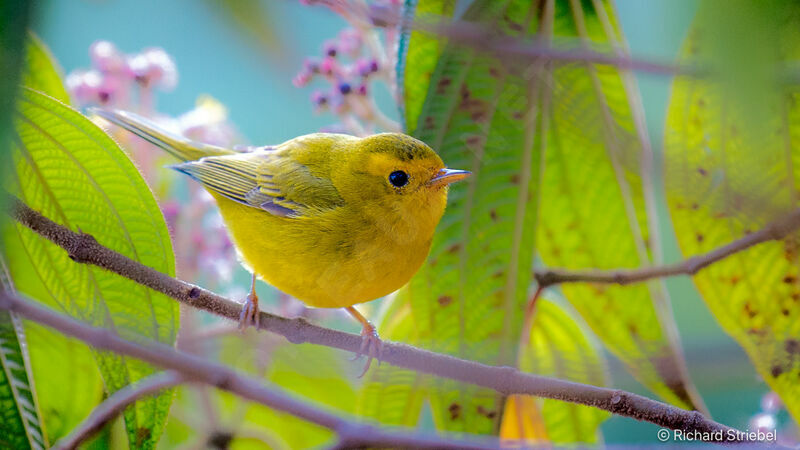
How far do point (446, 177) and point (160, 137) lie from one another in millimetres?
302

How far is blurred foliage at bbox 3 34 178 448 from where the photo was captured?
55cm

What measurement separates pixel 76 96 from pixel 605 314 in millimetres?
680

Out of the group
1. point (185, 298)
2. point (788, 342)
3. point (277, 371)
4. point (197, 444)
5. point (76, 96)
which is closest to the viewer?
point (185, 298)

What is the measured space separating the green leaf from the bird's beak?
0.88ft

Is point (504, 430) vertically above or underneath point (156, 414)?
above

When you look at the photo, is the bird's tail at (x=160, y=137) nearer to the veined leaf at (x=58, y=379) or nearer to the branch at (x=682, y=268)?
the veined leaf at (x=58, y=379)

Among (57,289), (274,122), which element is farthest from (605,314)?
(57,289)

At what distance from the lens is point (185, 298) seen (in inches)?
22.3

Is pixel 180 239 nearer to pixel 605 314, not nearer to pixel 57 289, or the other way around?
pixel 57 289

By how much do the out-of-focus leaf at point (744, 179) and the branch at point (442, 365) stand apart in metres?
0.16

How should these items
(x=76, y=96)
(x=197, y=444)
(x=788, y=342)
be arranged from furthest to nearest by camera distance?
1. (x=197, y=444)
2. (x=76, y=96)
3. (x=788, y=342)

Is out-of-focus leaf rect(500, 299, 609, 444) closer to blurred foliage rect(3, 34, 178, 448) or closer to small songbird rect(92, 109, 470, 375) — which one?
small songbird rect(92, 109, 470, 375)

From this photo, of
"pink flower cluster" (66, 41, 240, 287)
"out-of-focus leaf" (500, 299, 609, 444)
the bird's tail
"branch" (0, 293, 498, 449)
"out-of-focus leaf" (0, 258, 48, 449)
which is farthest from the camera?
"out-of-focus leaf" (500, 299, 609, 444)

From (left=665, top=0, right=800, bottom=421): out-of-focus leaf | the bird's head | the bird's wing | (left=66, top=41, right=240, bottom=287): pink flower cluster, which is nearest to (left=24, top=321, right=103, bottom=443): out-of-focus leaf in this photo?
(left=66, top=41, right=240, bottom=287): pink flower cluster
